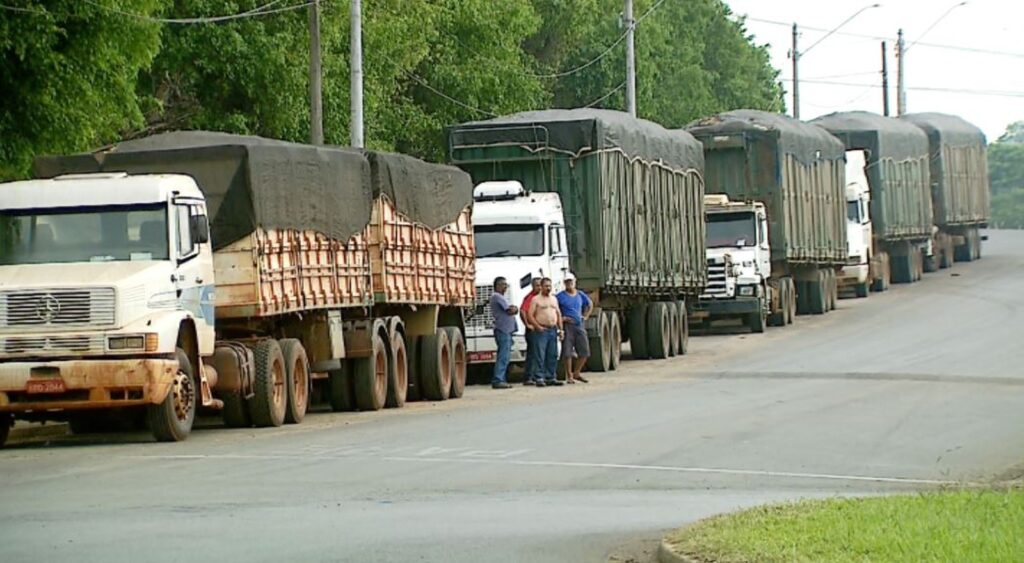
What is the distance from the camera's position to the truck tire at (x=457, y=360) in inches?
1163

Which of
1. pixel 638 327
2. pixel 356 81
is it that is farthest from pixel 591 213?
pixel 356 81

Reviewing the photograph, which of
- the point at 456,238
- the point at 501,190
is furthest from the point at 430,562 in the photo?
the point at 501,190

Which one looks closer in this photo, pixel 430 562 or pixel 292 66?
pixel 430 562

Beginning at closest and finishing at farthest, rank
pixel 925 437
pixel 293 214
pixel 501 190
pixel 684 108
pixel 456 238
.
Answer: pixel 925 437
pixel 293 214
pixel 456 238
pixel 501 190
pixel 684 108

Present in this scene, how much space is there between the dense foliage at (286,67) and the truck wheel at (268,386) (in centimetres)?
472

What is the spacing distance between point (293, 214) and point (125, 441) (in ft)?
13.1

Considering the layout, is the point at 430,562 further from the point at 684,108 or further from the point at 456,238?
the point at 684,108

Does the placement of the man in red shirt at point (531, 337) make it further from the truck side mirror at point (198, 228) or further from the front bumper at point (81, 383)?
the front bumper at point (81, 383)

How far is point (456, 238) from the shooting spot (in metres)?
30.5

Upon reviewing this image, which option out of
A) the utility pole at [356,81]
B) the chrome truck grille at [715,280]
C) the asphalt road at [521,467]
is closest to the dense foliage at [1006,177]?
the chrome truck grille at [715,280]

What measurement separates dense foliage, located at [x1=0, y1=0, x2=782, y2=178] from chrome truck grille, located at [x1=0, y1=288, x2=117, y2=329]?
509cm

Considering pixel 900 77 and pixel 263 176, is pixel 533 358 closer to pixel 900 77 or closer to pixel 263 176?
pixel 263 176

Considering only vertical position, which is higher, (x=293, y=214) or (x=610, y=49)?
(x=610, y=49)

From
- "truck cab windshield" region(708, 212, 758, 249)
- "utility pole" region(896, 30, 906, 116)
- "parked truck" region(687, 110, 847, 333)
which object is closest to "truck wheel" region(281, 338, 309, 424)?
"parked truck" region(687, 110, 847, 333)
